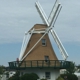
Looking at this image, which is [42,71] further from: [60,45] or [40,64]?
[60,45]

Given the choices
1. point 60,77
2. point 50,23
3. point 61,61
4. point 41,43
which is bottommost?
point 60,77

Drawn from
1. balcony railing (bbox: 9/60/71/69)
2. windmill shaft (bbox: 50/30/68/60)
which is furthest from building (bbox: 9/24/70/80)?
windmill shaft (bbox: 50/30/68/60)

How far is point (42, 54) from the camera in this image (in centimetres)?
3706

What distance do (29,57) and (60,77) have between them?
534 centimetres

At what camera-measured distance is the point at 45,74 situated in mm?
37281

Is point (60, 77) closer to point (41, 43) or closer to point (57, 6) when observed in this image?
point (41, 43)

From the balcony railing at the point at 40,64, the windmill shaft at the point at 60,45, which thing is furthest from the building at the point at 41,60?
the windmill shaft at the point at 60,45

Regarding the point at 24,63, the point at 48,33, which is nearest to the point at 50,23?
the point at 48,33

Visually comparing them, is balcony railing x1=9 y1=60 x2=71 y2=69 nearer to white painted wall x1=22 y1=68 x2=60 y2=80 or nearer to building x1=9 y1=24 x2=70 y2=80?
building x1=9 y1=24 x2=70 y2=80

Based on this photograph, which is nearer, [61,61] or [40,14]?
[61,61]

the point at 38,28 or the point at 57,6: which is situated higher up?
the point at 57,6

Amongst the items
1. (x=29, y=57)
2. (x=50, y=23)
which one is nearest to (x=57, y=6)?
(x=50, y=23)

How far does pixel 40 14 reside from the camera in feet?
130

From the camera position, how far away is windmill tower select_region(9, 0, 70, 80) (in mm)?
36281
